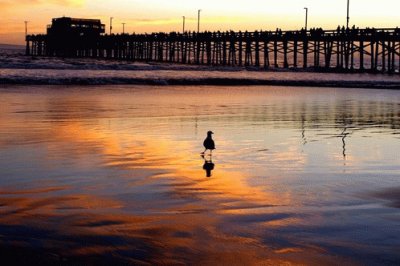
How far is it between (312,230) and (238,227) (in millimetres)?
610

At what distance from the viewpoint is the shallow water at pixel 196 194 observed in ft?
16.2

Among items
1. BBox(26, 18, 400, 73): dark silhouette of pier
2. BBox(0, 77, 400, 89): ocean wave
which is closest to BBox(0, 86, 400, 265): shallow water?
BBox(0, 77, 400, 89): ocean wave

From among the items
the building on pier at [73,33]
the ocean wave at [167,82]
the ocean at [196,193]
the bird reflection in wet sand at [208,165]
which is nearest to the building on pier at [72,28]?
the building on pier at [73,33]

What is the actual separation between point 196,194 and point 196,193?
0.18 ft

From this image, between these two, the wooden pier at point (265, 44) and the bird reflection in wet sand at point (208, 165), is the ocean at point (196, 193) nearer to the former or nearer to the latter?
the bird reflection in wet sand at point (208, 165)

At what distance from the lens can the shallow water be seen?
4.95 metres

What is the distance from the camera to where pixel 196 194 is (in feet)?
22.4

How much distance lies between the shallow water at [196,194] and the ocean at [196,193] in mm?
16

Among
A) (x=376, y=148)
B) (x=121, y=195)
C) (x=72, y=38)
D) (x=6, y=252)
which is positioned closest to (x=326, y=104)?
(x=376, y=148)

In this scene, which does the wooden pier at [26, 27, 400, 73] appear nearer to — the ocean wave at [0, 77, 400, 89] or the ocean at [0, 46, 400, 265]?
the ocean wave at [0, 77, 400, 89]

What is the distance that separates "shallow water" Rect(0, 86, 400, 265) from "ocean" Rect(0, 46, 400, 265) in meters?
0.02

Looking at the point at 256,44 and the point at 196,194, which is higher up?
the point at 256,44

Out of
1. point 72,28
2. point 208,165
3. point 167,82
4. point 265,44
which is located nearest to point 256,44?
point 265,44

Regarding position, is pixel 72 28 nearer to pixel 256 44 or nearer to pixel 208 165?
pixel 256 44
